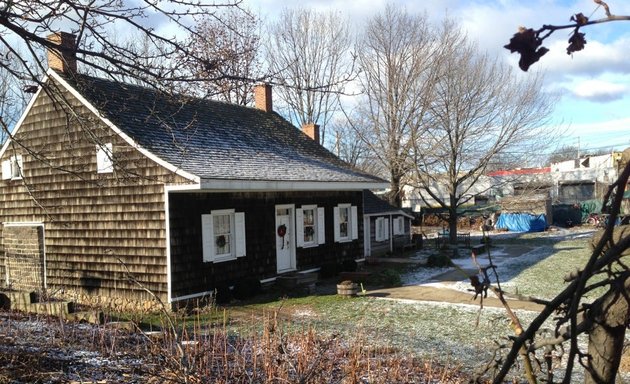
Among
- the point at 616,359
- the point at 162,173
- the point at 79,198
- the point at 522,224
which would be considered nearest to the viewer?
the point at 616,359

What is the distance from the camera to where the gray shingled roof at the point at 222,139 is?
47.2 feet

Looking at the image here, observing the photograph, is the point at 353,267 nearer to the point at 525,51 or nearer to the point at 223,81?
the point at 223,81

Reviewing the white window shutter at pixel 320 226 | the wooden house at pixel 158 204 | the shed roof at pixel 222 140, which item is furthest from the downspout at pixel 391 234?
the white window shutter at pixel 320 226

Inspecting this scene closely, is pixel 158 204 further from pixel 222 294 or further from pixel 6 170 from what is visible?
pixel 6 170

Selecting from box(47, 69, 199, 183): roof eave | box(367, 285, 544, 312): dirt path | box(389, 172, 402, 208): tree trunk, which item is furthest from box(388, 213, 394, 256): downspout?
box(47, 69, 199, 183): roof eave

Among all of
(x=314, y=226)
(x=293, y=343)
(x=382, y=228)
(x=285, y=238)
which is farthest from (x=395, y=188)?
(x=293, y=343)

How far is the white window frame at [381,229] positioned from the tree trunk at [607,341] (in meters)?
22.9

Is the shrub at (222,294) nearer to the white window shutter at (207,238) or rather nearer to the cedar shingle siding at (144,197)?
the cedar shingle siding at (144,197)

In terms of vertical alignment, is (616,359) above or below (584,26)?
below

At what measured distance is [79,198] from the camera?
15836 millimetres

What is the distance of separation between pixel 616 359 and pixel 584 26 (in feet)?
3.56

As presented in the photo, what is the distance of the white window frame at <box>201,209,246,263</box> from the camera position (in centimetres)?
1455

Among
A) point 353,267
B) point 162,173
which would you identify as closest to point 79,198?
point 162,173

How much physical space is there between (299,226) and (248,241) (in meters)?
2.38
